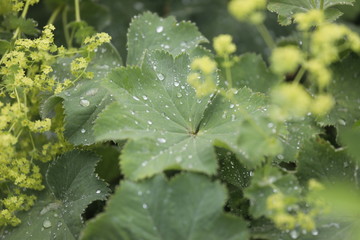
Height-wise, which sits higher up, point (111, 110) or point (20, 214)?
point (111, 110)

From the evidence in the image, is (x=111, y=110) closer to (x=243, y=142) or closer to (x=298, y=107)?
(x=243, y=142)

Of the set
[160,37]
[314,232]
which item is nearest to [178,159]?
[314,232]

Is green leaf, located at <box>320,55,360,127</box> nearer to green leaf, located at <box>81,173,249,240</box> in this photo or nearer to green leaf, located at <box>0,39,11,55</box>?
green leaf, located at <box>81,173,249,240</box>

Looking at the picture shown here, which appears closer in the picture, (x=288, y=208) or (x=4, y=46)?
(x=288, y=208)

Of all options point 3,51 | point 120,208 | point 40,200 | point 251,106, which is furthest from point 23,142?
point 251,106

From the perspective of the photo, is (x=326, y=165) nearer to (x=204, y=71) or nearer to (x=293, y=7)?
(x=204, y=71)

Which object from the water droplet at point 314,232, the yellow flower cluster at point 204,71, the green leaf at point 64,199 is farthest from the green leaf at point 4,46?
the water droplet at point 314,232

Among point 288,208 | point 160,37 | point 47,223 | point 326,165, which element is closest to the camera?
point 288,208

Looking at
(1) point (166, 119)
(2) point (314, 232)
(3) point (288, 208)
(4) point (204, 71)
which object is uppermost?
(4) point (204, 71)
